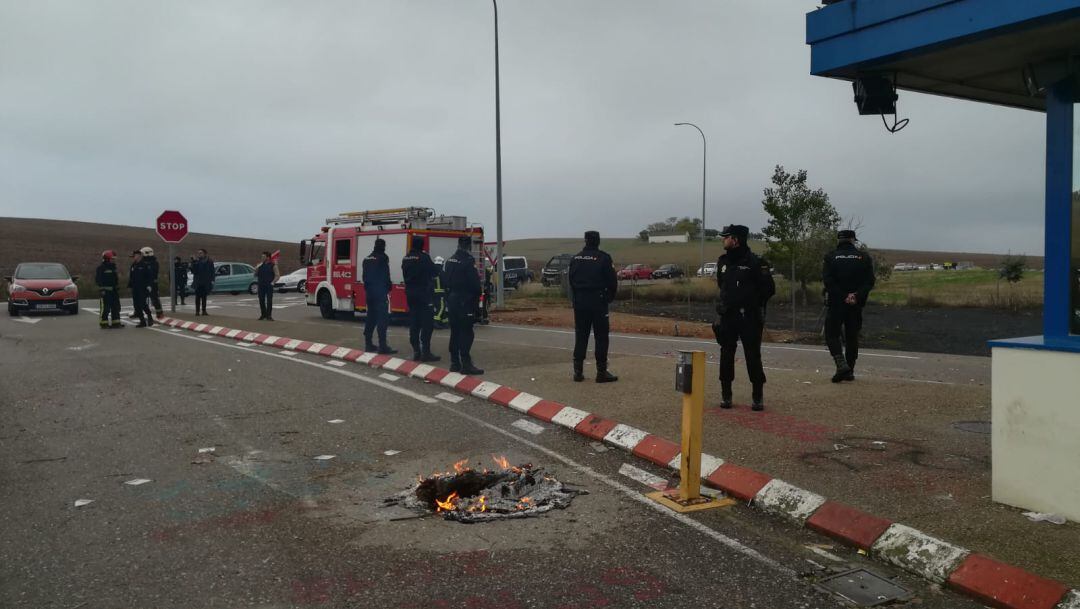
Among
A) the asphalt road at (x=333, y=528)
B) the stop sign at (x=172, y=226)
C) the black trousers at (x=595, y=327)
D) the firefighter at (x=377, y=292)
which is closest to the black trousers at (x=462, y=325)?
the black trousers at (x=595, y=327)

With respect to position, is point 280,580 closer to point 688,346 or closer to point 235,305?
point 688,346

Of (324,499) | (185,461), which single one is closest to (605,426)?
(324,499)

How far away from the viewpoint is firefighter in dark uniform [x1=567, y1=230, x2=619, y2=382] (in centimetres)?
1026

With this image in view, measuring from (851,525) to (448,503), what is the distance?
2.48 m

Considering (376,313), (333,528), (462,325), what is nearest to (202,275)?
(376,313)

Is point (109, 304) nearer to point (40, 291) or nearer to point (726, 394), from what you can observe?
point (40, 291)

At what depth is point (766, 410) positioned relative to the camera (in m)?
8.65

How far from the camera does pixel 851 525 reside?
16.9 ft

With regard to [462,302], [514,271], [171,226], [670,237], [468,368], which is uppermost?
[670,237]

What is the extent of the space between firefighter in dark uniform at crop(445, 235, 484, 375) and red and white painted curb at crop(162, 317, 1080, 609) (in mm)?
2488

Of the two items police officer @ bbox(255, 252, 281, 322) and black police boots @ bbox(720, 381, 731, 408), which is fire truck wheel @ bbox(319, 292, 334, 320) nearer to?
police officer @ bbox(255, 252, 281, 322)

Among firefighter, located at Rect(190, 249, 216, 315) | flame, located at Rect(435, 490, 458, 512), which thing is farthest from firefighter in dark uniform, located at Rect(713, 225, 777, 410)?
firefighter, located at Rect(190, 249, 216, 315)

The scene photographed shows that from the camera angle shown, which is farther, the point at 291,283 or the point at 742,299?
the point at 291,283

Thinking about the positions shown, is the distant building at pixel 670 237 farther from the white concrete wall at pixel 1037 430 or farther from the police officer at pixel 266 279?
the white concrete wall at pixel 1037 430
